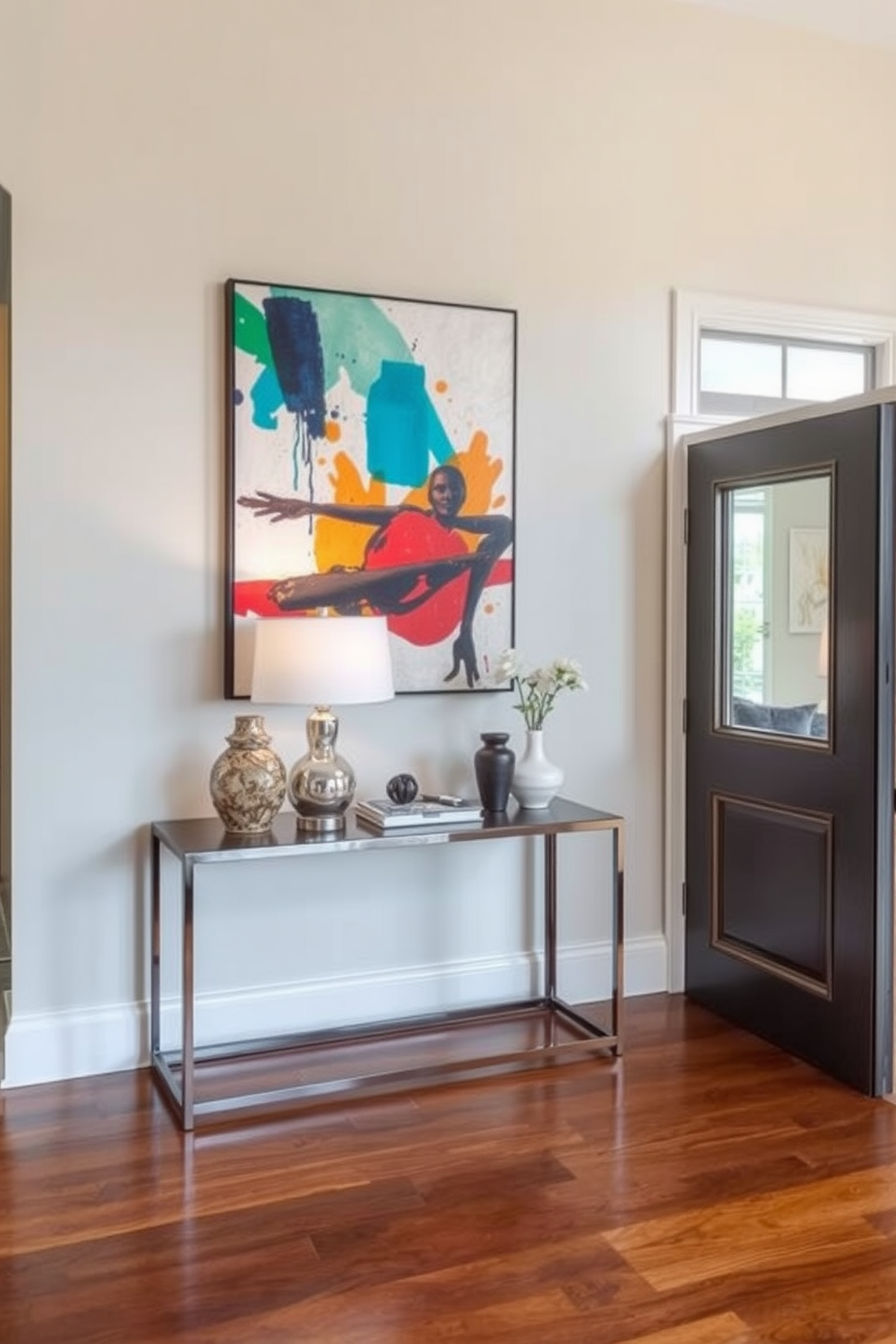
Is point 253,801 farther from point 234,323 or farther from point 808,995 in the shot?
point 808,995

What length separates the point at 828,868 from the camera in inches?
122

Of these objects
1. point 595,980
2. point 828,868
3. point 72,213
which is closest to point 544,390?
point 72,213

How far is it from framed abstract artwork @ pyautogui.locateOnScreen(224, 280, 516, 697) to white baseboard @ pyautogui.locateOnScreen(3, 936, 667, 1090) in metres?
0.90

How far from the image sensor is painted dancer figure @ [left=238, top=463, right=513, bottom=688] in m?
3.22

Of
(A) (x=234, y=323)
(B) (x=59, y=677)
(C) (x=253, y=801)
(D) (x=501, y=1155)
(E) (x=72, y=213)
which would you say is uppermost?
(E) (x=72, y=213)

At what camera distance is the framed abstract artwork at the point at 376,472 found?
10.3 ft

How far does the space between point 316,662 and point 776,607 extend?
1.44 meters

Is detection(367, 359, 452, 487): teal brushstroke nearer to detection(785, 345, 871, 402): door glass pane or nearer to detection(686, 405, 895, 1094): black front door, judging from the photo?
detection(686, 405, 895, 1094): black front door

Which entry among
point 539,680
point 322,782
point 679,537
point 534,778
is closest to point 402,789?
point 322,782

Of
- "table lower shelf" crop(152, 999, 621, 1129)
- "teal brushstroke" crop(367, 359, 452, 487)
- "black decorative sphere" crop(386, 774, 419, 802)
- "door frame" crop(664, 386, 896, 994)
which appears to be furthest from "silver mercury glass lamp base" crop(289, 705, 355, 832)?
"door frame" crop(664, 386, 896, 994)

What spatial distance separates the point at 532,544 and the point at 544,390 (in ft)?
1.63

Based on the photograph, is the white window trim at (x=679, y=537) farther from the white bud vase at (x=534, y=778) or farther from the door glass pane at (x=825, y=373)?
the white bud vase at (x=534, y=778)

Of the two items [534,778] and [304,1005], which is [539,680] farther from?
[304,1005]

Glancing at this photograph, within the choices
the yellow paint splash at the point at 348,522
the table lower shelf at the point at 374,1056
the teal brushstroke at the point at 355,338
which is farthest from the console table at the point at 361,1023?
the teal brushstroke at the point at 355,338
